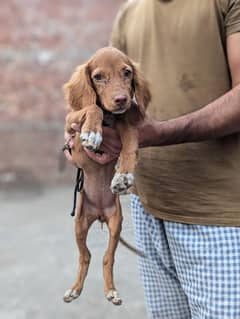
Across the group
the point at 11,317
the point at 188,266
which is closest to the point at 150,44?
the point at 188,266

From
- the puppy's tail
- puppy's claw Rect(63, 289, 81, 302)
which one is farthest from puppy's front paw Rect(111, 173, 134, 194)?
the puppy's tail

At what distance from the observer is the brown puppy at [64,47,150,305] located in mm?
902

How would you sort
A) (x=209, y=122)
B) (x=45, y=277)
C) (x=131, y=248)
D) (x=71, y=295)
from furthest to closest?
(x=45, y=277) → (x=131, y=248) → (x=209, y=122) → (x=71, y=295)

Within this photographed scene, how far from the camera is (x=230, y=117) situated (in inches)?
45.0

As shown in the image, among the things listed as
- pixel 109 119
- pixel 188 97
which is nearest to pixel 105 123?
pixel 109 119

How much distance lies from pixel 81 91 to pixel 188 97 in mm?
363

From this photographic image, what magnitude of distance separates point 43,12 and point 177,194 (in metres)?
3.53

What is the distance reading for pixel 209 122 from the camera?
115 centimetres

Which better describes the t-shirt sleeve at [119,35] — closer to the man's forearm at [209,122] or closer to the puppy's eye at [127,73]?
the man's forearm at [209,122]

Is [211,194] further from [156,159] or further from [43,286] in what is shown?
[43,286]

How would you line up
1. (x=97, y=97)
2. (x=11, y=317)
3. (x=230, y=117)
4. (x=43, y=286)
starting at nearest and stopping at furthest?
1. (x=97, y=97)
2. (x=230, y=117)
3. (x=11, y=317)
4. (x=43, y=286)

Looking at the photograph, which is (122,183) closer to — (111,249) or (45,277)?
(111,249)

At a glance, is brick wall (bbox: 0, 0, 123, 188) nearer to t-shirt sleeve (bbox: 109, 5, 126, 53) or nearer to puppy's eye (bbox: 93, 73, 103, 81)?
t-shirt sleeve (bbox: 109, 5, 126, 53)

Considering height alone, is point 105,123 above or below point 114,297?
above
